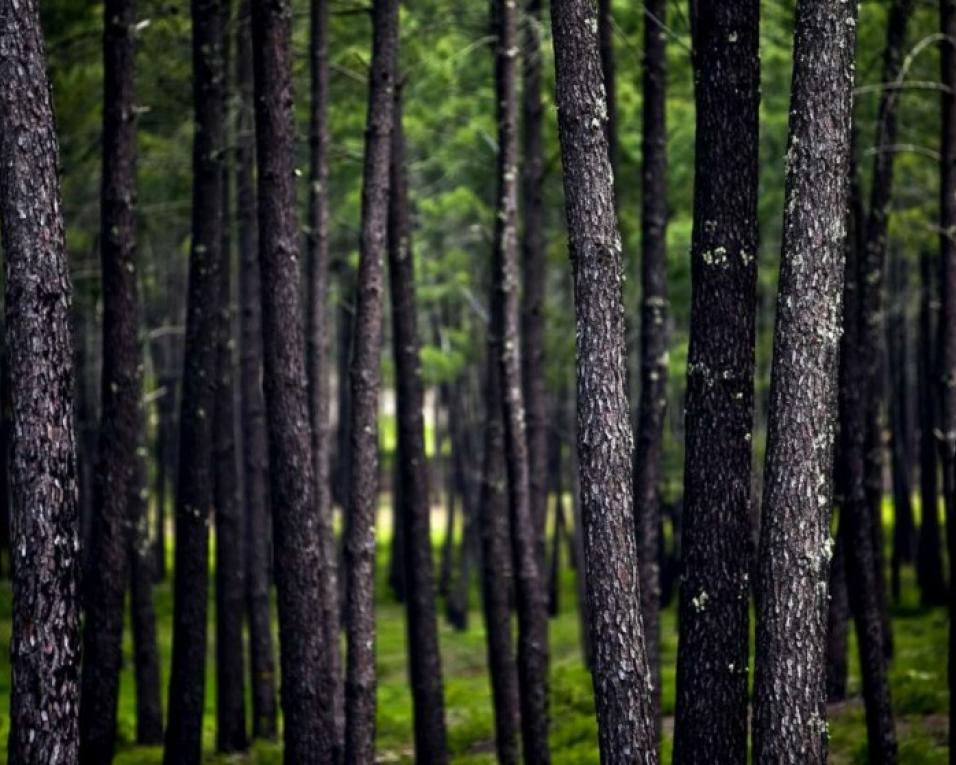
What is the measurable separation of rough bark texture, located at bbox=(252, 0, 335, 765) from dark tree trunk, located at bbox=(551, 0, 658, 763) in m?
3.40

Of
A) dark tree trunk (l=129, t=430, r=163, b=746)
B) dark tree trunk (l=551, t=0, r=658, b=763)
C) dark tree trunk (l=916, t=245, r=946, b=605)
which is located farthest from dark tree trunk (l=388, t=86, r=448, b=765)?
dark tree trunk (l=916, t=245, r=946, b=605)

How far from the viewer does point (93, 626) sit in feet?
40.2

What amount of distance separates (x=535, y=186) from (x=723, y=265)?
8593 mm

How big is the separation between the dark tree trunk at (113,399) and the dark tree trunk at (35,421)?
4381 millimetres

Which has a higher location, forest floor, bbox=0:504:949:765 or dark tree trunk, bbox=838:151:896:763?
dark tree trunk, bbox=838:151:896:763

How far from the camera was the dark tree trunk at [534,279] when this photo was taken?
16062 millimetres

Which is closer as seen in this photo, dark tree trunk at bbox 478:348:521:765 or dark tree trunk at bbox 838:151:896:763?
dark tree trunk at bbox 838:151:896:763

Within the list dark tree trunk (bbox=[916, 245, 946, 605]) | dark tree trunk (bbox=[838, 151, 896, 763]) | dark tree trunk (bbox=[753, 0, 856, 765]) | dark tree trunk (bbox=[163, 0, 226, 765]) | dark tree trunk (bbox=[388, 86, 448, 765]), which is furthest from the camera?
dark tree trunk (bbox=[916, 245, 946, 605])

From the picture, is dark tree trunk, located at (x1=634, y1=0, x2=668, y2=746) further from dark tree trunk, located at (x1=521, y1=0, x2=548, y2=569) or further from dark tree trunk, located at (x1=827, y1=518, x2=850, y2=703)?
dark tree trunk, located at (x1=827, y1=518, x2=850, y2=703)

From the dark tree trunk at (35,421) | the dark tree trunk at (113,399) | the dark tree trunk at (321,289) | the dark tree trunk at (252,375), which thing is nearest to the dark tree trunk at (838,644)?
the dark tree trunk at (321,289)

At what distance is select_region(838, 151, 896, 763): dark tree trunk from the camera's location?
1269 cm

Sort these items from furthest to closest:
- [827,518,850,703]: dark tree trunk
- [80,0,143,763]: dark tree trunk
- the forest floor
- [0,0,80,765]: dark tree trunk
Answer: [827,518,850,703]: dark tree trunk < the forest floor < [80,0,143,763]: dark tree trunk < [0,0,80,765]: dark tree trunk

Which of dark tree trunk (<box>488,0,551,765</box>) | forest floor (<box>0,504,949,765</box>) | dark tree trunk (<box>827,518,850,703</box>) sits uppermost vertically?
dark tree trunk (<box>488,0,551,765</box>)

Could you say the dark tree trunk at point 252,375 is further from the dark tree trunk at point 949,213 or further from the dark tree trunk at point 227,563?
the dark tree trunk at point 949,213
